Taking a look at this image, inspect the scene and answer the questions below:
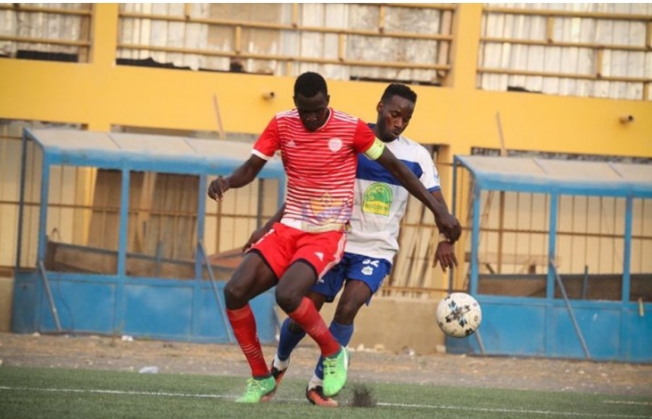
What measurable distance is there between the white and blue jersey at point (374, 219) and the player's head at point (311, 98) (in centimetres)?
75

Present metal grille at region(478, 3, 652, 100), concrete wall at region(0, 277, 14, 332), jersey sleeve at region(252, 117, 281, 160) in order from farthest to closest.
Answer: metal grille at region(478, 3, 652, 100) → concrete wall at region(0, 277, 14, 332) → jersey sleeve at region(252, 117, 281, 160)

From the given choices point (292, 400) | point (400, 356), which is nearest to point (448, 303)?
point (292, 400)

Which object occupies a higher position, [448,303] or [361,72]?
[361,72]

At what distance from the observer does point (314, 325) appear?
899cm

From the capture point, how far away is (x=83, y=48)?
22.6 m

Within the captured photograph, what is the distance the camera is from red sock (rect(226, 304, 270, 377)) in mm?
Result: 9109

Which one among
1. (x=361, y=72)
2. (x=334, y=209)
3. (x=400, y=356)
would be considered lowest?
(x=400, y=356)

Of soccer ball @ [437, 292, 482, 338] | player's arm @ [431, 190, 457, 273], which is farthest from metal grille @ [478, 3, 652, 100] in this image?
player's arm @ [431, 190, 457, 273]

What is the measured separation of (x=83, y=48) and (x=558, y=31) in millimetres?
7886

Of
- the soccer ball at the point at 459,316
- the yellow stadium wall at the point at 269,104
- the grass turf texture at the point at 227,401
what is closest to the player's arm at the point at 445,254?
the grass turf texture at the point at 227,401

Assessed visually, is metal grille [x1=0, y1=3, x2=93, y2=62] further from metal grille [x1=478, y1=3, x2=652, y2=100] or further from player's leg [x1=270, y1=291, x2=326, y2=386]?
player's leg [x1=270, y1=291, x2=326, y2=386]

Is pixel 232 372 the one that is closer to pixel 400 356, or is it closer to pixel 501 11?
pixel 400 356

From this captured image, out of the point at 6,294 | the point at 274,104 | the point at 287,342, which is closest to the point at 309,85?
the point at 287,342

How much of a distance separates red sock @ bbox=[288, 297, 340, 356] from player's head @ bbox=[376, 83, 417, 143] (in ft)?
4.70
